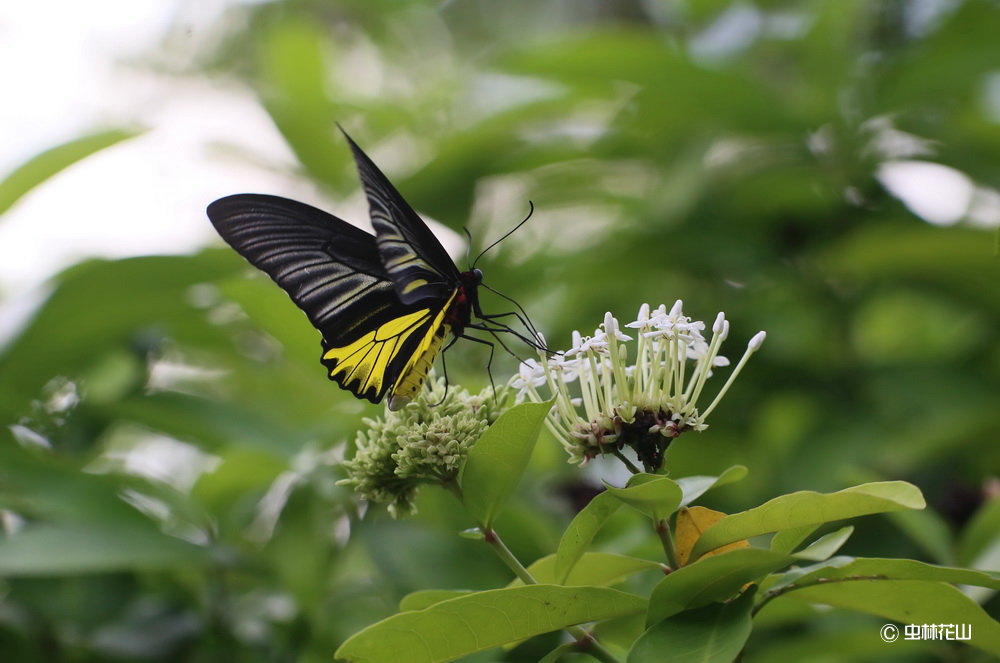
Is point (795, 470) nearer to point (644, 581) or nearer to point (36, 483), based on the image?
point (644, 581)

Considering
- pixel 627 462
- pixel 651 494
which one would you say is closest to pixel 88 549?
pixel 627 462

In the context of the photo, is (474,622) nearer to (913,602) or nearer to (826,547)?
(826,547)

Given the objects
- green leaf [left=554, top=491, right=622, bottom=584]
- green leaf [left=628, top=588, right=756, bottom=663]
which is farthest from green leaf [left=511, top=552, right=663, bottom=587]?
green leaf [left=628, top=588, right=756, bottom=663]

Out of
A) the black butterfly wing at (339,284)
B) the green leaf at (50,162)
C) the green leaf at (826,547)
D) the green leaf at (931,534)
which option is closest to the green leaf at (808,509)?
the green leaf at (826,547)

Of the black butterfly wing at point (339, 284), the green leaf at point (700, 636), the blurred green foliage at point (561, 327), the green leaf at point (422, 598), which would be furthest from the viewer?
the blurred green foliage at point (561, 327)

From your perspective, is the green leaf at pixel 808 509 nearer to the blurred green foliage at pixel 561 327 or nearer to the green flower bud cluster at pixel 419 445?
the green flower bud cluster at pixel 419 445

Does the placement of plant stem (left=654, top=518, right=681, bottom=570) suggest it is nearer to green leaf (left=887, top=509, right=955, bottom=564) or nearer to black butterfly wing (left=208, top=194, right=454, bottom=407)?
black butterfly wing (left=208, top=194, right=454, bottom=407)
